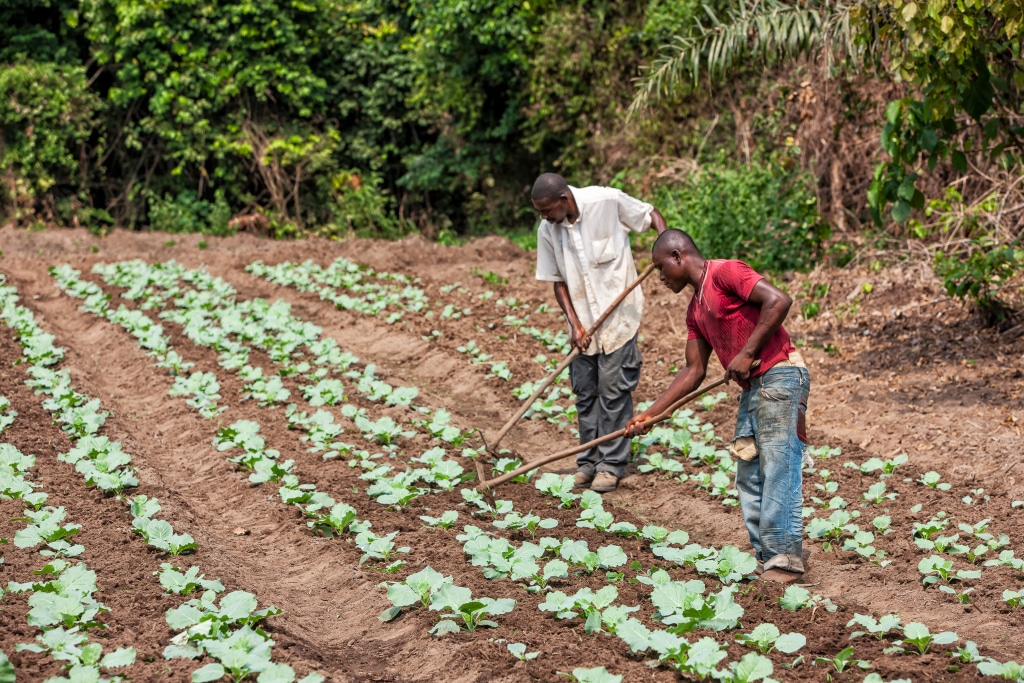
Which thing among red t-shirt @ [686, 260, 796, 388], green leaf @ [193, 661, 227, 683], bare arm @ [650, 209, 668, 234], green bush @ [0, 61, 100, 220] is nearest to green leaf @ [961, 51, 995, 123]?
bare arm @ [650, 209, 668, 234]

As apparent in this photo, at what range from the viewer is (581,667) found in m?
3.66

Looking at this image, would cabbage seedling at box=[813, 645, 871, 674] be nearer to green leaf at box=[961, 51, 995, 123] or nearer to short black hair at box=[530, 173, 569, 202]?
short black hair at box=[530, 173, 569, 202]

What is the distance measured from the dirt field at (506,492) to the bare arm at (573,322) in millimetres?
910

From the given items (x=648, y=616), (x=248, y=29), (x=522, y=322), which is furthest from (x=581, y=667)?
(x=248, y=29)

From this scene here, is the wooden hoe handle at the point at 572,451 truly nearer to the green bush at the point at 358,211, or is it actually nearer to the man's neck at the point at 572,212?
the man's neck at the point at 572,212

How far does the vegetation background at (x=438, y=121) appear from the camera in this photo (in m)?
11.0

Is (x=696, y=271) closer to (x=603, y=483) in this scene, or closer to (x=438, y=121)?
(x=603, y=483)

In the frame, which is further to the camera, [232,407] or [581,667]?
[232,407]

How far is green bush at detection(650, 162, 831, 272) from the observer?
10.8m

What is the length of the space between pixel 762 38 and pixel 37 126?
12.1 m

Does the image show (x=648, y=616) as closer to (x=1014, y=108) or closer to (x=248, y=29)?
(x=1014, y=108)

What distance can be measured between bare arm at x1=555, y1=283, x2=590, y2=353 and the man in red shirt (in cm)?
134

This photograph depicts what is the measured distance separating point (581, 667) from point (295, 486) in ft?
8.51

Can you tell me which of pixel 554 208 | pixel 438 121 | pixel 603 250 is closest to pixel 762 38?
pixel 603 250
